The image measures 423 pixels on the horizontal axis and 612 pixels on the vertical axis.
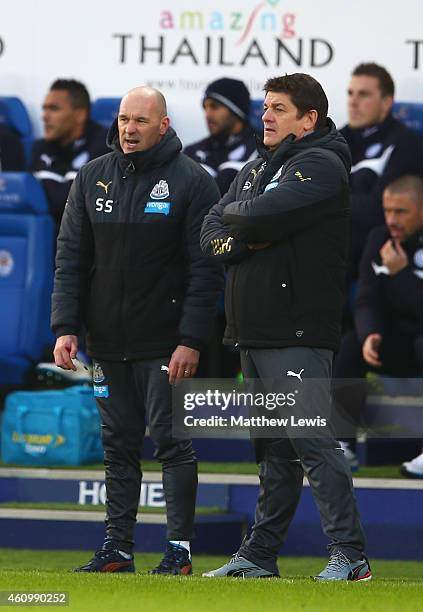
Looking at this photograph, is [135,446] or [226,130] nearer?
[135,446]

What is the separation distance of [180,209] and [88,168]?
1.29 feet

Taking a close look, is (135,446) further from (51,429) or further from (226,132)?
(226,132)

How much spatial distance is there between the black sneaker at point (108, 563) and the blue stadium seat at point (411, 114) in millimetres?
3797

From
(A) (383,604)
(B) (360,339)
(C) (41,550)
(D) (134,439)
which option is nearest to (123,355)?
(D) (134,439)

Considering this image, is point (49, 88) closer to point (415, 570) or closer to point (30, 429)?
point (30, 429)

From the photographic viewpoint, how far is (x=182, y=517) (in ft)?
17.7

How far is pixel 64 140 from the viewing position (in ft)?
29.0

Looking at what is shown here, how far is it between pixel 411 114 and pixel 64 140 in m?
1.95

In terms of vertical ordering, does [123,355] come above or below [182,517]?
above

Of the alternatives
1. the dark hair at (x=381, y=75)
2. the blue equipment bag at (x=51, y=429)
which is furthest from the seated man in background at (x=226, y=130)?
the blue equipment bag at (x=51, y=429)

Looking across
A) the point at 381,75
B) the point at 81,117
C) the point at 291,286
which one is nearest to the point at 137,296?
the point at 291,286

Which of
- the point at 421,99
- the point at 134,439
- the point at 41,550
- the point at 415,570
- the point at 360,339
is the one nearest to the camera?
the point at 134,439

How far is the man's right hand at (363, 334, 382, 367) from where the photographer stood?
7.57 meters

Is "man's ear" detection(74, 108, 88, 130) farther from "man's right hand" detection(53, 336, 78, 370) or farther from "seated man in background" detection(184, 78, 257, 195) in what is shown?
"man's right hand" detection(53, 336, 78, 370)
